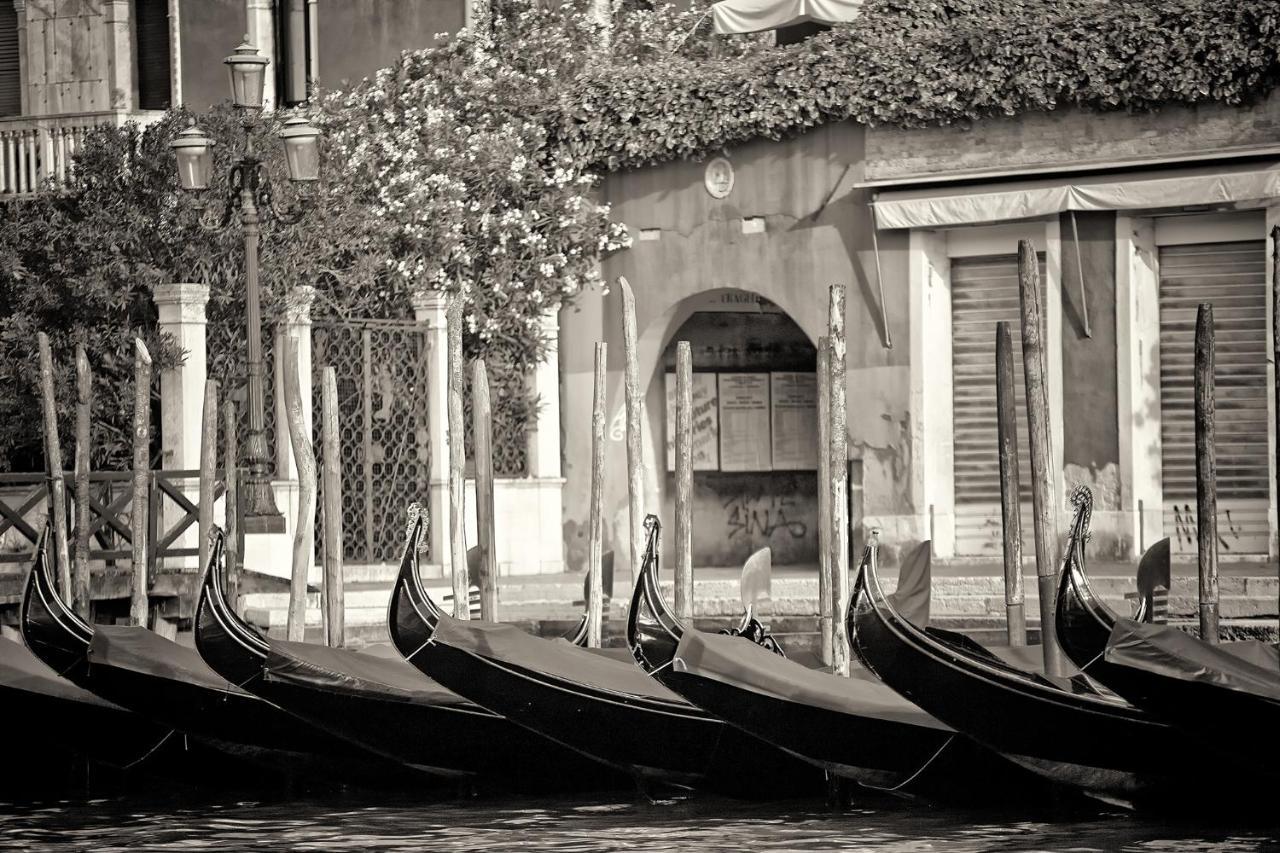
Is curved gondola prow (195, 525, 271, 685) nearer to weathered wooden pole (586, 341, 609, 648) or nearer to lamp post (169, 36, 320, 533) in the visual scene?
weathered wooden pole (586, 341, 609, 648)

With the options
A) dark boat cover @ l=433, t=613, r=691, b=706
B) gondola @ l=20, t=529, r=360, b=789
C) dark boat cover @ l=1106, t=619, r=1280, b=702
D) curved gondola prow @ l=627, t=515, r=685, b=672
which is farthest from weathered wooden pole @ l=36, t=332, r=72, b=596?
dark boat cover @ l=1106, t=619, r=1280, b=702

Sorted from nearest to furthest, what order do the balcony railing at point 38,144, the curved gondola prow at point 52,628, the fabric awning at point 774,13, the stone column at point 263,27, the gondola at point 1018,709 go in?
the gondola at point 1018,709, the curved gondola prow at point 52,628, the fabric awning at point 774,13, the balcony railing at point 38,144, the stone column at point 263,27

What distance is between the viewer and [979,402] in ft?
45.3

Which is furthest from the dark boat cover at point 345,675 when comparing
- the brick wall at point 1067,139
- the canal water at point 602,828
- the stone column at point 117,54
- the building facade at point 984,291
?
the stone column at point 117,54

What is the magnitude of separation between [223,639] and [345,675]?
1.76 feet

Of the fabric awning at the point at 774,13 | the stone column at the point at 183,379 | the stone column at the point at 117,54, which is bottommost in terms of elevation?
the stone column at the point at 183,379

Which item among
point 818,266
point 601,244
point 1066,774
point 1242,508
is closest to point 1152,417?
point 1242,508

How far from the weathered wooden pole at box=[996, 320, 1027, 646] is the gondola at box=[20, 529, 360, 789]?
3.07m

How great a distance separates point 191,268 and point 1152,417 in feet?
20.2

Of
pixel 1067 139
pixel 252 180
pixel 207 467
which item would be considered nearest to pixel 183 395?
pixel 252 180

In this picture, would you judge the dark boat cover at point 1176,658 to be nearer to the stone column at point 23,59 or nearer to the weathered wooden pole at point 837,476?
the weathered wooden pole at point 837,476

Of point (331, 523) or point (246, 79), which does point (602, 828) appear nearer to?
point (331, 523)

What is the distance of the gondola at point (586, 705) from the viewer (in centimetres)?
A: 895

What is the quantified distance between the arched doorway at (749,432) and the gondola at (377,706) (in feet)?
19.6
